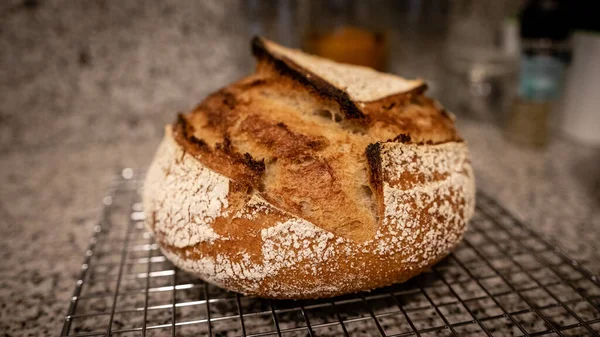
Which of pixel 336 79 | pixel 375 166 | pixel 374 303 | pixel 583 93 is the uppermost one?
pixel 336 79

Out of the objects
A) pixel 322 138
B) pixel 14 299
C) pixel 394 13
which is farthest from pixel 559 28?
pixel 14 299

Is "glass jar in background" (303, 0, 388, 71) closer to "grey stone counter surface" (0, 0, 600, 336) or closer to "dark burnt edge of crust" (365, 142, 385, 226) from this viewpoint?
"grey stone counter surface" (0, 0, 600, 336)

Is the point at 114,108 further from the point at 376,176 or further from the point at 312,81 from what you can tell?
the point at 376,176

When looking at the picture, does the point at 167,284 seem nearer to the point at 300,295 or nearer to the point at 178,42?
the point at 300,295

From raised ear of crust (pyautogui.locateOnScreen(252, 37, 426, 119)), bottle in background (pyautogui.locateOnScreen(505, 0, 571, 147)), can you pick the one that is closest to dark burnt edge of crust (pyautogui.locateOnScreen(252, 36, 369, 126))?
raised ear of crust (pyautogui.locateOnScreen(252, 37, 426, 119))

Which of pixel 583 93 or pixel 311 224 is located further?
pixel 583 93

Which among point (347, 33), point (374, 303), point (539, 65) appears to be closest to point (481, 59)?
point (539, 65)

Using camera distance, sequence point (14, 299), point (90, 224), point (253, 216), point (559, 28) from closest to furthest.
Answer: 1. point (253, 216)
2. point (14, 299)
3. point (90, 224)
4. point (559, 28)
